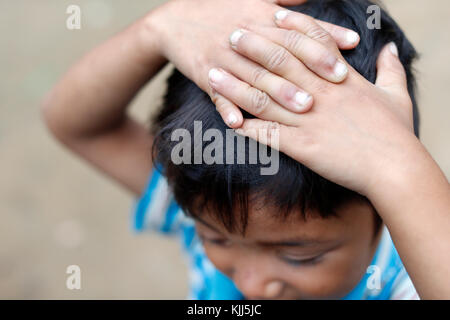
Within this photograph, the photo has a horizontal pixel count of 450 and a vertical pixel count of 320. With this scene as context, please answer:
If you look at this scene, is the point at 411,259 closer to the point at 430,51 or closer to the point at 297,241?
the point at 297,241

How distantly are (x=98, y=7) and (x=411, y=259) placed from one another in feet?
8.40

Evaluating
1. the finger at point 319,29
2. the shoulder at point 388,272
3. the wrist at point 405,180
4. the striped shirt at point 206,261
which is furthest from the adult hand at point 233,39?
the shoulder at point 388,272

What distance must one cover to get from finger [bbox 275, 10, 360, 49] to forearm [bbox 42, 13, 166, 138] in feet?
1.00

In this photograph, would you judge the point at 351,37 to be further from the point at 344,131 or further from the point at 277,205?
the point at 277,205

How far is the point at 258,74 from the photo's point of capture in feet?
3.13

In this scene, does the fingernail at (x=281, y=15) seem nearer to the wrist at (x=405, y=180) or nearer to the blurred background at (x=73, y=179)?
the wrist at (x=405, y=180)

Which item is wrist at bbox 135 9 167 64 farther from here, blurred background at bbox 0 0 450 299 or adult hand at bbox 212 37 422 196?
blurred background at bbox 0 0 450 299

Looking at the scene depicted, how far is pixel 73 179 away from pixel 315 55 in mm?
1845

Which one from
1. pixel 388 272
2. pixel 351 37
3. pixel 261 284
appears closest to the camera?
pixel 351 37

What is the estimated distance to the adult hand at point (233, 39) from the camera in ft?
2.99

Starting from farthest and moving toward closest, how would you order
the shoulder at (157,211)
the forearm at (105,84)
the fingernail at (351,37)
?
the shoulder at (157,211) → the forearm at (105,84) → the fingernail at (351,37)

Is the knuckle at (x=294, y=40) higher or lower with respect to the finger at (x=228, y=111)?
higher

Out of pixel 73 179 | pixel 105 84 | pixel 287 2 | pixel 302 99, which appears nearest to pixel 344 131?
pixel 302 99

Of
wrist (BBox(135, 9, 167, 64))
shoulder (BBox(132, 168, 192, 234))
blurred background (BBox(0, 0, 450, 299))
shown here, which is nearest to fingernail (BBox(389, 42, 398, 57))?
wrist (BBox(135, 9, 167, 64))
